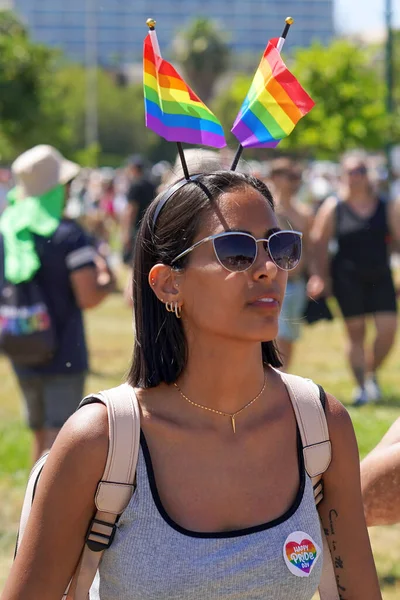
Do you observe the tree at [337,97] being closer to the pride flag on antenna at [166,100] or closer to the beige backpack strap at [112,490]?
the pride flag on antenna at [166,100]

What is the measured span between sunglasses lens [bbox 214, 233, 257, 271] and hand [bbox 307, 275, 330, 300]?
530 centimetres

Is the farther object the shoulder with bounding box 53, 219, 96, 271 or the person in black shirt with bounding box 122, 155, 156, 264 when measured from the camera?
the person in black shirt with bounding box 122, 155, 156, 264

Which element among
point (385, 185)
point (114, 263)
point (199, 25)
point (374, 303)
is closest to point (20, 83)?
point (114, 263)

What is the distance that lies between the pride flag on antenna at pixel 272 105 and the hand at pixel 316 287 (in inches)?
202

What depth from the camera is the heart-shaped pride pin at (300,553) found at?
194cm

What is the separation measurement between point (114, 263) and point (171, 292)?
735 inches

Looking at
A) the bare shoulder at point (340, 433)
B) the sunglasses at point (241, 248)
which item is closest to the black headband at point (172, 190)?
the sunglasses at point (241, 248)

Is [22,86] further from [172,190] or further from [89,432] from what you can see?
[89,432]

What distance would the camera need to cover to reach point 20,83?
27203mm

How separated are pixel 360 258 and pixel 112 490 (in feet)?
20.3

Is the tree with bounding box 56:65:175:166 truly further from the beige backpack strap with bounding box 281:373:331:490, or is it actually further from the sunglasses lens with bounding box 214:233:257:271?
the sunglasses lens with bounding box 214:233:257:271

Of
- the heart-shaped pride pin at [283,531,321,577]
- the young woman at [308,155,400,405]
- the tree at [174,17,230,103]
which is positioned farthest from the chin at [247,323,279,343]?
the tree at [174,17,230,103]

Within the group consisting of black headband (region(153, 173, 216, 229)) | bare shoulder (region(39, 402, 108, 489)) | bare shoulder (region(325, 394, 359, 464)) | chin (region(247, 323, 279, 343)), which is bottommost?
bare shoulder (region(325, 394, 359, 464))

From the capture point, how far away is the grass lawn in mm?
4969
